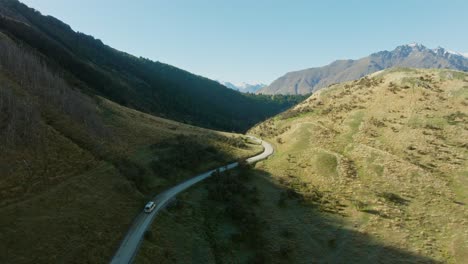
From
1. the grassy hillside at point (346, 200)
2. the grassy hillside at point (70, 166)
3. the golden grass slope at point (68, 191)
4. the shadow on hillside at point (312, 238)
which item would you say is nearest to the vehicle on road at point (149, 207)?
the golden grass slope at point (68, 191)

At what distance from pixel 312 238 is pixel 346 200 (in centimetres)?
1499

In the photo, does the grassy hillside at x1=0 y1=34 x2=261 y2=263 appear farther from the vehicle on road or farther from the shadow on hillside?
the shadow on hillside

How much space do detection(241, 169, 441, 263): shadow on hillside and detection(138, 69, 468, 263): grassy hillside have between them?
0.16m

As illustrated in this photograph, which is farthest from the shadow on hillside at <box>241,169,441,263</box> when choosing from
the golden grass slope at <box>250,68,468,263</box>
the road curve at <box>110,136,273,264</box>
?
the road curve at <box>110,136,273,264</box>

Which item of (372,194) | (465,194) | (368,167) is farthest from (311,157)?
(465,194)

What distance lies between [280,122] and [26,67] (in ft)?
295

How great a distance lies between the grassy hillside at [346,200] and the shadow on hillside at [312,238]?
0.52 ft

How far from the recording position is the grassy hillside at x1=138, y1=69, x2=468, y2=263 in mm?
41625

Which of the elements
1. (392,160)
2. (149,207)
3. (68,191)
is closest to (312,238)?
(149,207)

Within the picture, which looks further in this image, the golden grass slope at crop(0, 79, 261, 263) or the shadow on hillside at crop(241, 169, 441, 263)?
the shadow on hillside at crop(241, 169, 441, 263)

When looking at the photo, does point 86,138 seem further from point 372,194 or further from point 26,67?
point 372,194

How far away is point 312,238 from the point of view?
45.2 metres

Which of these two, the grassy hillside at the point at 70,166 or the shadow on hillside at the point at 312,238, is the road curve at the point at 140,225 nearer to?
the grassy hillside at the point at 70,166

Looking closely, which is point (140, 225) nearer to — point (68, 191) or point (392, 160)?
point (68, 191)
